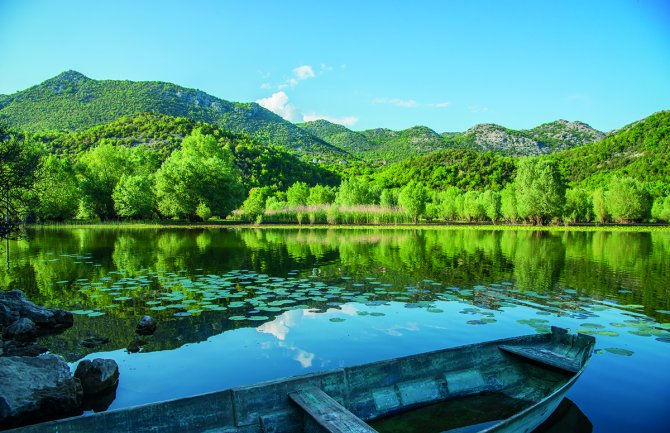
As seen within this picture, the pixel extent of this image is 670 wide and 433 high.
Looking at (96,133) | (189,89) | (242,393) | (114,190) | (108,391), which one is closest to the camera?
(242,393)

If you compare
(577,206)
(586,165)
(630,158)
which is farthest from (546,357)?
(586,165)

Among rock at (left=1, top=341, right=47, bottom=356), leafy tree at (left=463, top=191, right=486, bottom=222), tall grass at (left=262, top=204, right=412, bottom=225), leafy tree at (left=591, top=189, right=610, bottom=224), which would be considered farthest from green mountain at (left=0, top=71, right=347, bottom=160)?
leafy tree at (left=591, top=189, right=610, bottom=224)

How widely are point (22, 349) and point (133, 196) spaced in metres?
49.4

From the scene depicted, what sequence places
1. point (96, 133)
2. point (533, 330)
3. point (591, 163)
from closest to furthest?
1. point (533, 330)
2. point (96, 133)
3. point (591, 163)

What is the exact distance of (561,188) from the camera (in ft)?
194

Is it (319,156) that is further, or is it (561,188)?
(319,156)

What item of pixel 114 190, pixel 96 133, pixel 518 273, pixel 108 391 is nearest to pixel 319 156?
pixel 96 133

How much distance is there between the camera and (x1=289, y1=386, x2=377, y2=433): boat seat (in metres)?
4.28

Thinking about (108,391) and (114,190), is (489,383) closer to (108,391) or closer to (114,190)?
(108,391)

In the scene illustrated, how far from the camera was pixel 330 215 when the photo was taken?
2377 inches

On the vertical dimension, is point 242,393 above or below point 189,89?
below

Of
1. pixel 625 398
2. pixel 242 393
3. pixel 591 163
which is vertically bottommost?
pixel 625 398

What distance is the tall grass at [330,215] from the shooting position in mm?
60469

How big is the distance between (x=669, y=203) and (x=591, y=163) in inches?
1588
